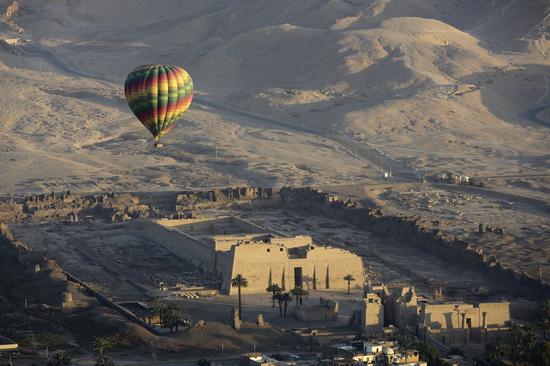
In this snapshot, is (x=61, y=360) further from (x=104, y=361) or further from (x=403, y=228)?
(x=403, y=228)

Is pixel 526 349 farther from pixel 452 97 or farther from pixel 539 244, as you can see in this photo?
pixel 452 97

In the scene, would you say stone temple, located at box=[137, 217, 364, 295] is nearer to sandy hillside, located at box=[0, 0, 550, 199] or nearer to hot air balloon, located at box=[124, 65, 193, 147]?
hot air balloon, located at box=[124, 65, 193, 147]

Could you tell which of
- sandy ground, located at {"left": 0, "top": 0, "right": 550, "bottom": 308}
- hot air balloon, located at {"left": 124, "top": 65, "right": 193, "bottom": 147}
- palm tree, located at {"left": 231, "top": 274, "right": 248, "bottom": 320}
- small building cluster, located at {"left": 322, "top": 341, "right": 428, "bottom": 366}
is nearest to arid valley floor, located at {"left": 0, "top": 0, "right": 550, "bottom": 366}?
sandy ground, located at {"left": 0, "top": 0, "right": 550, "bottom": 308}

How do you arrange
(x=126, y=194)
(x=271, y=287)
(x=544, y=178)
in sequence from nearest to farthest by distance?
1. (x=271, y=287)
2. (x=126, y=194)
3. (x=544, y=178)

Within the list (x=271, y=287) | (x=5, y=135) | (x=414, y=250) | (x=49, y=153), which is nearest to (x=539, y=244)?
(x=414, y=250)

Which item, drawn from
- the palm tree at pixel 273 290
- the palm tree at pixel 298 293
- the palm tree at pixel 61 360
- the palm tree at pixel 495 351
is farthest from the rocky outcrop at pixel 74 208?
the palm tree at pixel 495 351

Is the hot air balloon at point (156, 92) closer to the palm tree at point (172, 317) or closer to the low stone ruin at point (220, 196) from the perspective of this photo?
the low stone ruin at point (220, 196)
